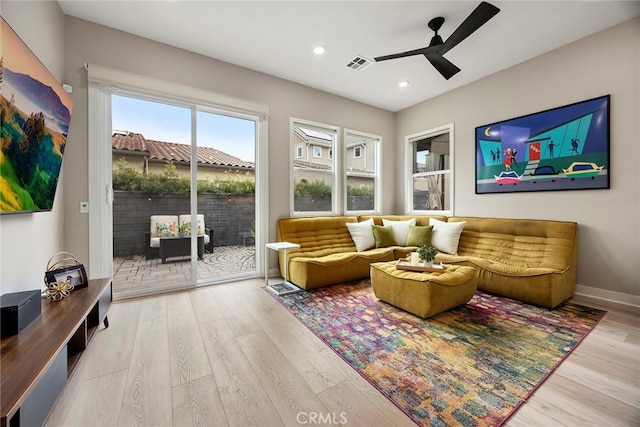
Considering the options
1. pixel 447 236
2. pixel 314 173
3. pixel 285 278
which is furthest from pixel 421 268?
pixel 314 173

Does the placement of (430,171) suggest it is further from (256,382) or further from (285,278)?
(256,382)

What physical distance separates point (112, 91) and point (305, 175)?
2.64 m

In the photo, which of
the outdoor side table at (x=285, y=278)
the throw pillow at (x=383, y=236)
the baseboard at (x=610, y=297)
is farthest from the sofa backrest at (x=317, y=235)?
the baseboard at (x=610, y=297)

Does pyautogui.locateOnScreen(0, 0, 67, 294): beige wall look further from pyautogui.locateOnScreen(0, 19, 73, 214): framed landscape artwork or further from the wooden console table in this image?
the wooden console table

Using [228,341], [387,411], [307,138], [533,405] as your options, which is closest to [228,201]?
[307,138]

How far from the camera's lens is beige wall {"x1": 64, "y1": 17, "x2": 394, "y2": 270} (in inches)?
104

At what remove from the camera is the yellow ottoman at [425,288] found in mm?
2375

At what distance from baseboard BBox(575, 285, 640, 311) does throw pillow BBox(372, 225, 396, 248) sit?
2.29 m

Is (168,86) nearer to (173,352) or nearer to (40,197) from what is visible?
(40,197)

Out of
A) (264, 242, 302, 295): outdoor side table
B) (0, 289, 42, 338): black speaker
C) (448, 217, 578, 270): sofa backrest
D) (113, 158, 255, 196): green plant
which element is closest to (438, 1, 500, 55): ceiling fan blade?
(448, 217, 578, 270): sofa backrest

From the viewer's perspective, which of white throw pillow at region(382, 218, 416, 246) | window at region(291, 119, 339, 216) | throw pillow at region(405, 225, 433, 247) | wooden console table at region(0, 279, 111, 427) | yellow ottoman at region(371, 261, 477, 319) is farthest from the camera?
white throw pillow at region(382, 218, 416, 246)

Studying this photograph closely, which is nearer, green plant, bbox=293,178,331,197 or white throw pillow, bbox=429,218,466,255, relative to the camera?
white throw pillow, bbox=429,218,466,255

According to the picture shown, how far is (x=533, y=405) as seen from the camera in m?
1.42

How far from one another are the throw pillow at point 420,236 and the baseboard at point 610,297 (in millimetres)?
1776
